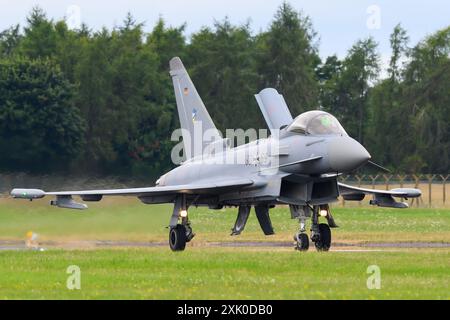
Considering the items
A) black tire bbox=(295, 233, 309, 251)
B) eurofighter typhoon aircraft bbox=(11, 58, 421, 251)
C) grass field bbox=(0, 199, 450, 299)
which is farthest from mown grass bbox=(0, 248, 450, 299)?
eurofighter typhoon aircraft bbox=(11, 58, 421, 251)

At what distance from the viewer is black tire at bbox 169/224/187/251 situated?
84.9ft

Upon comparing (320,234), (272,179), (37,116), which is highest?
(37,116)

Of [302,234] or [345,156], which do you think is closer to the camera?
[345,156]

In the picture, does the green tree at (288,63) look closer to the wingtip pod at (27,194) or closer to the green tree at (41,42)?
the green tree at (41,42)

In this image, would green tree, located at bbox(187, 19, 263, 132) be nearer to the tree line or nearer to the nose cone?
the tree line

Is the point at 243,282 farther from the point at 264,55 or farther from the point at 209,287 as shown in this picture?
the point at 264,55

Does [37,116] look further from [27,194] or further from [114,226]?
[27,194]

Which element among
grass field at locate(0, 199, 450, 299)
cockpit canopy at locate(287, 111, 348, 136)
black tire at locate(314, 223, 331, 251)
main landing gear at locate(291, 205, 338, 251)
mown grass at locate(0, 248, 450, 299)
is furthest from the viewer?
black tire at locate(314, 223, 331, 251)

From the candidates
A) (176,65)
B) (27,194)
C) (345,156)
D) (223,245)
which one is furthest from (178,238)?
(176,65)

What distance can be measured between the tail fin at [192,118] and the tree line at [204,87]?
1360 inches

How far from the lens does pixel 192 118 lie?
97.7ft

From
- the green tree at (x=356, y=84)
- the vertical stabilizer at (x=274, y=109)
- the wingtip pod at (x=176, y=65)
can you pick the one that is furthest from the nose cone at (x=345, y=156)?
the green tree at (x=356, y=84)

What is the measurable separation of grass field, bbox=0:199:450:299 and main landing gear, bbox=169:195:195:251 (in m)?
1.01

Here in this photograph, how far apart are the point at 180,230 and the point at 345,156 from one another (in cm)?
446
